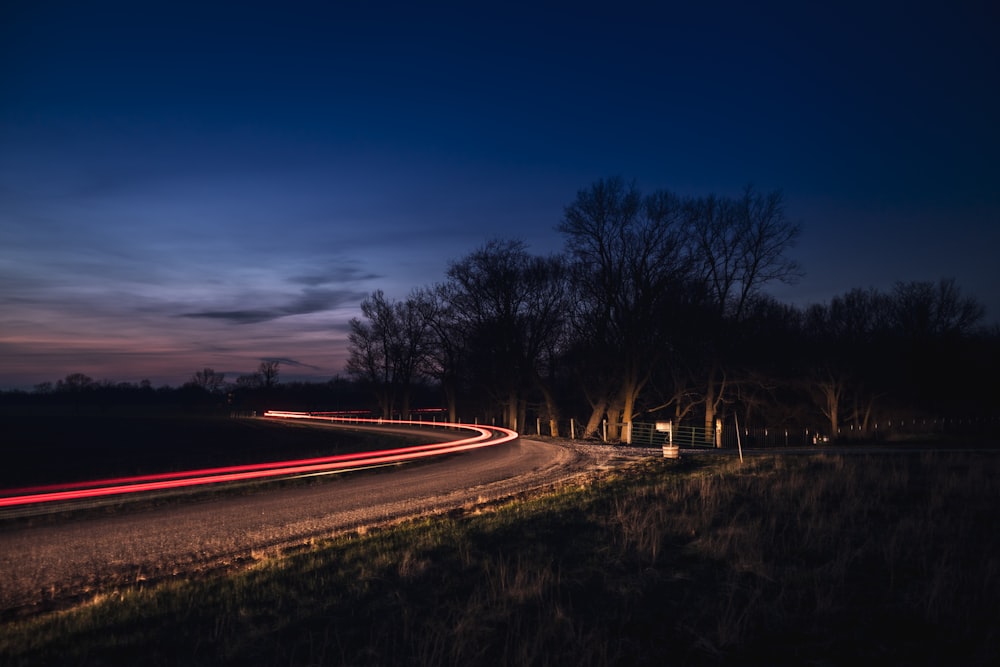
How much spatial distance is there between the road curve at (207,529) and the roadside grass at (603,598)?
3.95ft

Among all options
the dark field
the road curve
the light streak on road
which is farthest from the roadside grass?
the dark field

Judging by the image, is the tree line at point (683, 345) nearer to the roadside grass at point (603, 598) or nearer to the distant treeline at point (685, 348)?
the distant treeline at point (685, 348)

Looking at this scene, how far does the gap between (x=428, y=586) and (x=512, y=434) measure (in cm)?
2606

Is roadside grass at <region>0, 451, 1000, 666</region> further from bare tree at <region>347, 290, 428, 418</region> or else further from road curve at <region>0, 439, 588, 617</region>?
bare tree at <region>347, 290, 428, 418</region>

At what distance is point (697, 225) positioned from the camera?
122ft

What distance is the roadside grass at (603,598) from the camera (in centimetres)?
509

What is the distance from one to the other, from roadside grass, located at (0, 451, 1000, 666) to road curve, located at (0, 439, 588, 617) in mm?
1204

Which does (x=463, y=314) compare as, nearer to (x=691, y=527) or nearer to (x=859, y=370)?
(x=859, y=370)

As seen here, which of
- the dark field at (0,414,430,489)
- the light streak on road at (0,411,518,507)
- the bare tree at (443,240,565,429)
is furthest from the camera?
the bare tree at (443,240,565,429)

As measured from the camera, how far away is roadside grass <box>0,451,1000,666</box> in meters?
5.09

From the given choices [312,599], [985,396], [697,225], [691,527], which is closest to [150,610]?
[312,599]

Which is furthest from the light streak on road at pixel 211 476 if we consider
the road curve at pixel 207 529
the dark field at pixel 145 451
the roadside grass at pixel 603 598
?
the dark field at pixel 145 451

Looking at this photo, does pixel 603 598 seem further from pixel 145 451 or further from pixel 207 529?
pixel 145 451

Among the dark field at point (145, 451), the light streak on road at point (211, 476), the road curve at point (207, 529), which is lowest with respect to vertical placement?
the dark field at point (145, 451)
